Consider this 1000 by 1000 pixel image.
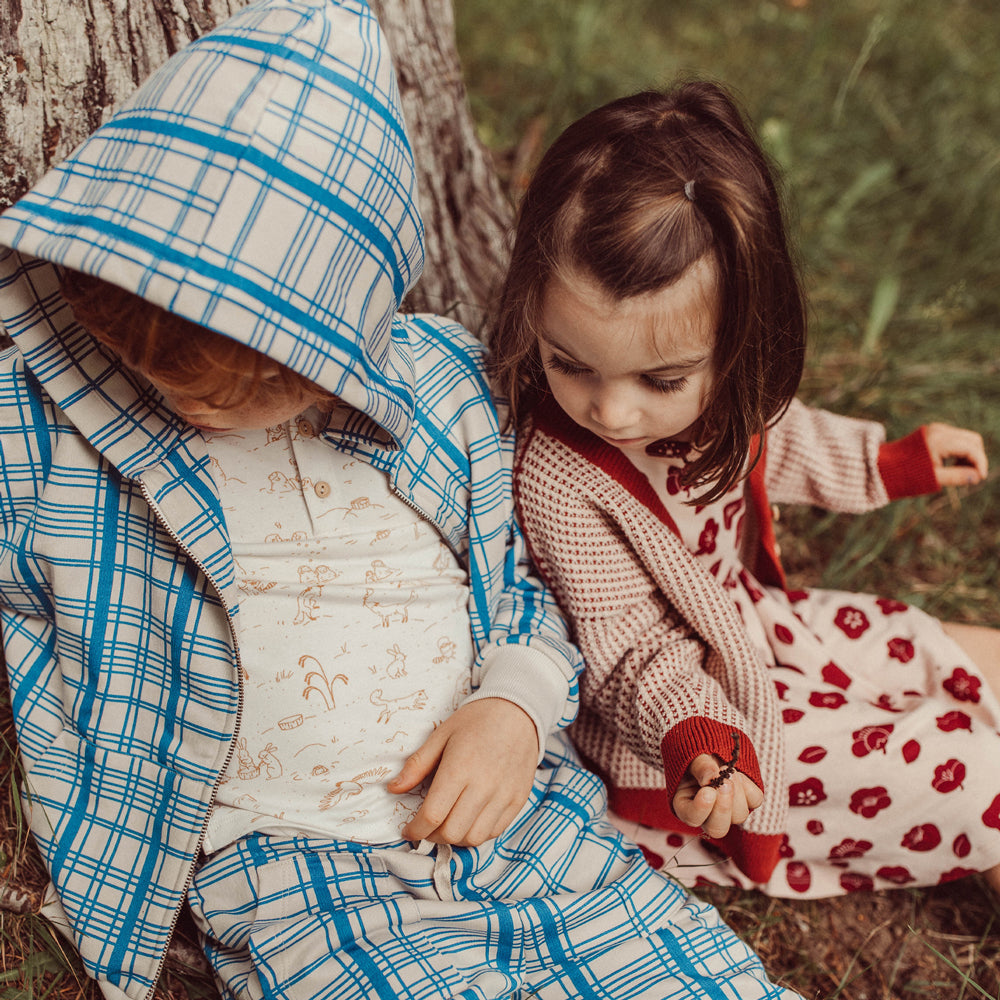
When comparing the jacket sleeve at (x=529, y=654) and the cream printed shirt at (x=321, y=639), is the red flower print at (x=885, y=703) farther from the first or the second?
the cream printed shirt at (x=321, y=639)

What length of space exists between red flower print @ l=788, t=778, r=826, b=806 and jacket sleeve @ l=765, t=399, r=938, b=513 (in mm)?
569

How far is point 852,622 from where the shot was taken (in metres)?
1.91

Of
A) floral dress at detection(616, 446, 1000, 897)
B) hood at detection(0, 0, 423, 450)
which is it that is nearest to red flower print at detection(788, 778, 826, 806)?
floral dress at detection(616, 446, 1000, 897)

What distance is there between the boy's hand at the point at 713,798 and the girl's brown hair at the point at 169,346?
2.85ft

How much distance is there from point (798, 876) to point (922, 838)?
244 millimetres

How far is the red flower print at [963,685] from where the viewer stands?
1810 mm

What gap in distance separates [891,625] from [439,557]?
3.30 feet

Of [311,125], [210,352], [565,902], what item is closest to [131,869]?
[565,902]

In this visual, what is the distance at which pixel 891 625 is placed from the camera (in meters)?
1.91

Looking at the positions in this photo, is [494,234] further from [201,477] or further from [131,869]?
[131,869]

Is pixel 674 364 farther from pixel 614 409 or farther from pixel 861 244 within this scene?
pixel 861 244

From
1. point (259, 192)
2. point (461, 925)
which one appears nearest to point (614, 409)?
point (259, 192)

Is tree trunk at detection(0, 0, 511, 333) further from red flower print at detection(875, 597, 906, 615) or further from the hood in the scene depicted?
red flower print at detection(875, 597, 906, 615)

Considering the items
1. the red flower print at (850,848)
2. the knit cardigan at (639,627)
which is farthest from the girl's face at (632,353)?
the red flower print at (850,848)
